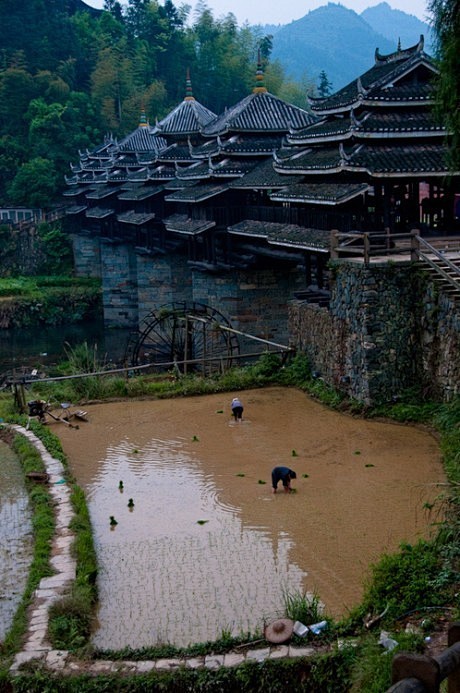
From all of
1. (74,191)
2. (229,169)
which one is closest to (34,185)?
(74,191)

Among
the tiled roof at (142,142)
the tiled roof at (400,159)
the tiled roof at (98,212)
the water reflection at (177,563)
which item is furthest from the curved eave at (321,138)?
the tiled roof at (142,142)

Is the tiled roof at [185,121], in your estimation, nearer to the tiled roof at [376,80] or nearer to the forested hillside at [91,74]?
the tiled roof at [376,80]

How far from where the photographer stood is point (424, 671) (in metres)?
4.28

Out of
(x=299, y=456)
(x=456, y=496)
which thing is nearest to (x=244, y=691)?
(x=456, y=496)

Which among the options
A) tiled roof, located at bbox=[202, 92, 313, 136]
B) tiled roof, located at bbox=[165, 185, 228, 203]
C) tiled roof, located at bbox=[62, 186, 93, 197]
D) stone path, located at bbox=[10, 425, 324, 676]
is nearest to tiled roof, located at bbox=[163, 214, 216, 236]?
tiled roof, located at bbox=[165, 185, 228, 203]

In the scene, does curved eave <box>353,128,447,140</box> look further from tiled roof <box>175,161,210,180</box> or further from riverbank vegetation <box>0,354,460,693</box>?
tiled roof <box>175,161,210,180</box>

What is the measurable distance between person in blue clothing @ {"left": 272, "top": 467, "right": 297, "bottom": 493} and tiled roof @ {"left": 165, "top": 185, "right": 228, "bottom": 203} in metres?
17.1

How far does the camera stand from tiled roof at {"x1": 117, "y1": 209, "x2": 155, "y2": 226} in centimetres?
3876

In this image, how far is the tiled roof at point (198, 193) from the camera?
29.4 m

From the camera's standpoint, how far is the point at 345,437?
647 inches

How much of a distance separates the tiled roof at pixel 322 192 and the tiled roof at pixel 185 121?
1558 centimetres

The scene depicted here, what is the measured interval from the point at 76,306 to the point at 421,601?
40.8 m

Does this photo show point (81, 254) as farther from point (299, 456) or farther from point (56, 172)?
point (299, 456)

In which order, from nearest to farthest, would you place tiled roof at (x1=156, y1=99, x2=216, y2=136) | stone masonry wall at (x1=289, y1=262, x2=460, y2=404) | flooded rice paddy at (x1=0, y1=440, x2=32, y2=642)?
1. flooded rice paddy at (x1=0, y1=440, x2=32, y2=642)
2. stone masonry wall at (x1=289, y1=262, x2=460, y2=404)
3. tiled roof at (x1=156, y1=99, x2=216, y2=136)
